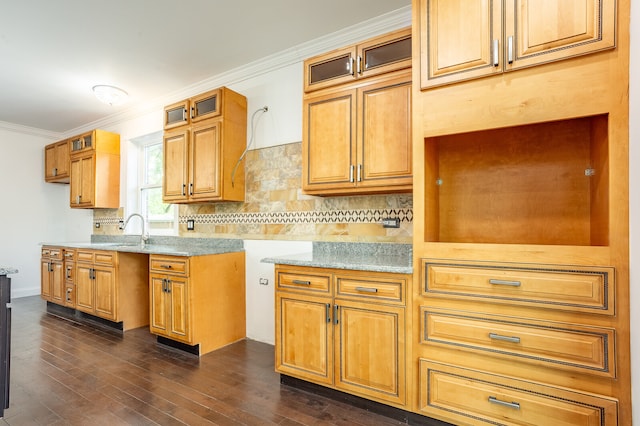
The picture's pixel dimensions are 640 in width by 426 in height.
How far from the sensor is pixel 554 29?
5.13 feet

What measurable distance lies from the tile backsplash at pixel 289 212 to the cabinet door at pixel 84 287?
1167 millimetres

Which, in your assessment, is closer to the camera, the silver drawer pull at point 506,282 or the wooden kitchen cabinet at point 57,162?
the silver drawer pull at point 506,282

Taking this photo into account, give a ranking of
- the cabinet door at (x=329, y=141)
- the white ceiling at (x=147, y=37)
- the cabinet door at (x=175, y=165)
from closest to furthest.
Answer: the cabinet door at (x=329, y=141), the white ceiling at (x=147, y=37), the cabinet door at (x=175, y=165)

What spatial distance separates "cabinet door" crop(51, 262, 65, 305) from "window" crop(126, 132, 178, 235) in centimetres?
89

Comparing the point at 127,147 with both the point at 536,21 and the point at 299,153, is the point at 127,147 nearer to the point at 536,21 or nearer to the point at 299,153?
the point at 299,153

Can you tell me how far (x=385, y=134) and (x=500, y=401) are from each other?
1.64 meters

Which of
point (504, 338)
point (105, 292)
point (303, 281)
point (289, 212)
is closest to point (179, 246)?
point (105, 292)

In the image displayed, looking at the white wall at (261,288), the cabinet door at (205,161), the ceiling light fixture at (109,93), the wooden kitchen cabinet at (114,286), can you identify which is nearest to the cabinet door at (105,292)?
the wooden kitchen cabinet at (114,286)

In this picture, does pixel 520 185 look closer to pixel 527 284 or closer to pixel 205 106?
pixel 527 284

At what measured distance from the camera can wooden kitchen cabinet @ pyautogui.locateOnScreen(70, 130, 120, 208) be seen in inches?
184

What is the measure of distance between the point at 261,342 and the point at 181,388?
3.22 ft

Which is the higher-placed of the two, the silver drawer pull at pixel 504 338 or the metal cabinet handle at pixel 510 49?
the metal cabinet handle at pixel 510 49

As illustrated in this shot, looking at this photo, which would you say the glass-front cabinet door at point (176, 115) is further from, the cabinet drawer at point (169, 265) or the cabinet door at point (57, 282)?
the cabinet door at point (57, 282)

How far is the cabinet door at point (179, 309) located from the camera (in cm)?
291
